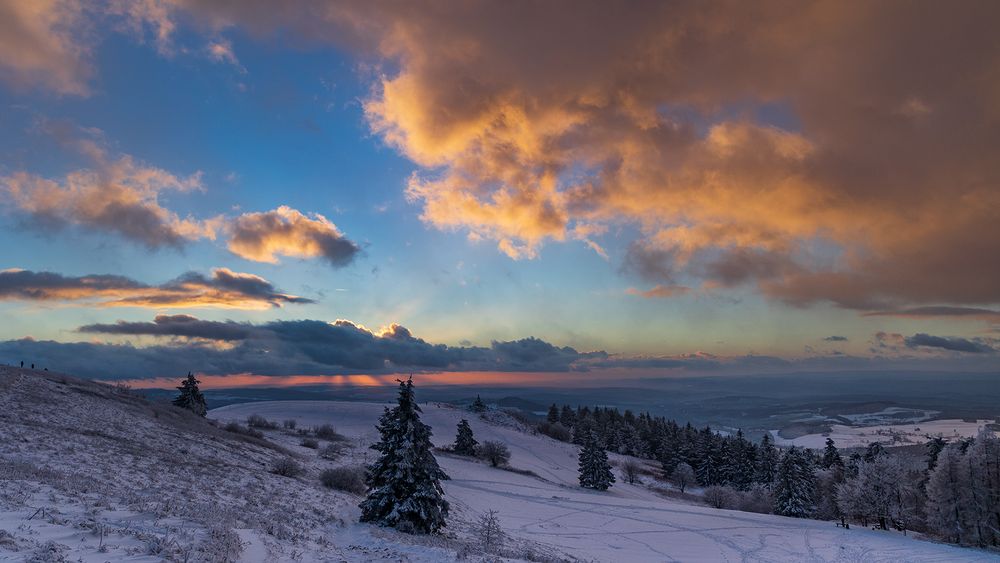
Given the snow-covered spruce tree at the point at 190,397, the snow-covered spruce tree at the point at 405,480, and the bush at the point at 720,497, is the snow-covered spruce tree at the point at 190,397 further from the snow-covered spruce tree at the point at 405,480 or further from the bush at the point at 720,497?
the bush at the point at 720,497

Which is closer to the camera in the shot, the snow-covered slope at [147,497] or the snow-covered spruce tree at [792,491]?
the snow-covered slope at [147,497]

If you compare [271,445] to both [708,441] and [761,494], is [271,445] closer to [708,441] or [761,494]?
[761,494]

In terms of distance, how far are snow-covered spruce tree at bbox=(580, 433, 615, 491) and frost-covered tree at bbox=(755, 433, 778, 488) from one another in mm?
32929

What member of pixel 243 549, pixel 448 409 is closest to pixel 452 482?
pixel 243 549

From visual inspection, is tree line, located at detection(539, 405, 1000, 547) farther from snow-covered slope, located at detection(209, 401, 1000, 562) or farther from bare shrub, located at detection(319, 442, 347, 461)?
bare shrub, located at detection(319, 442, 347, 461)

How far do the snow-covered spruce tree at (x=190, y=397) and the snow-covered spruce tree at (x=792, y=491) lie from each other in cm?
8370

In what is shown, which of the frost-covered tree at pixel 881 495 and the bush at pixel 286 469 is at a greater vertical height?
the bush at pixel 286 469

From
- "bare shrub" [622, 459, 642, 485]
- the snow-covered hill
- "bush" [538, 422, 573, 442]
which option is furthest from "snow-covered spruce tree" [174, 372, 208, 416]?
"bush" [538, 422, 573, 442]

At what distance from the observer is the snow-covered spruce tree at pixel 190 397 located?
6509 centimetres

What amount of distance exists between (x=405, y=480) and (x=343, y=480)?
549 inches

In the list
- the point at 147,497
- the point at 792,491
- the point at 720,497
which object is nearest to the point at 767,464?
the point at 720,497

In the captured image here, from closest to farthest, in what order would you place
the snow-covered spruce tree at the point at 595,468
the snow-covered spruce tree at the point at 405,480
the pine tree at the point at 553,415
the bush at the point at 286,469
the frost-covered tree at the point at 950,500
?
the snow-covered spruce tree at the point at 405,480, the bush at the point at 286,469, the frost-covered tree at the point at 950,500, the snow-covered spruce tree at the point at 595,468, the pine tree at the point at 553,415

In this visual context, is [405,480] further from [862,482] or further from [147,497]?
[862,482]

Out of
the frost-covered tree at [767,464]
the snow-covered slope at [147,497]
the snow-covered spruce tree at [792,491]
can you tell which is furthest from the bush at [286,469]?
the frost-covered tree at [767,464]
